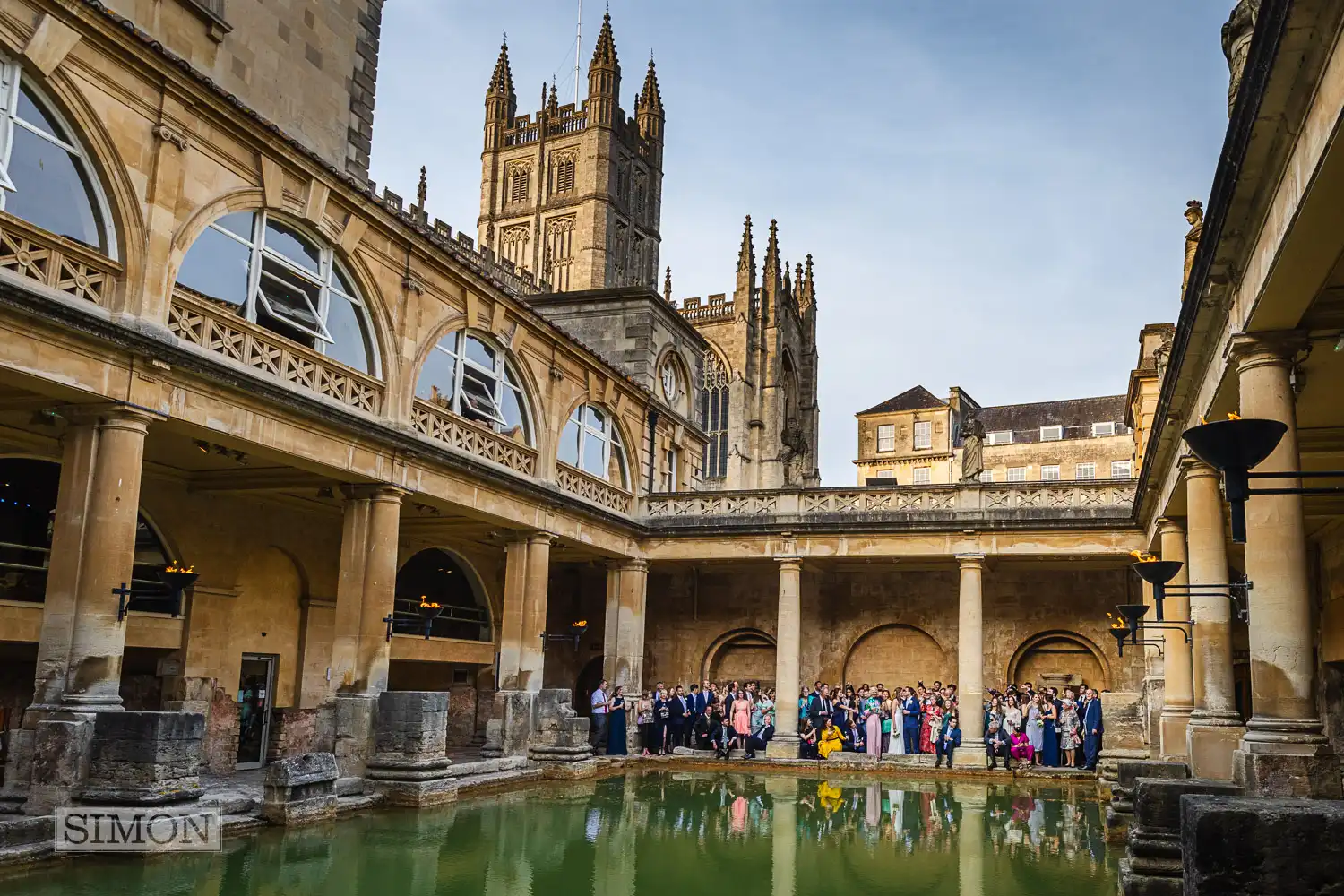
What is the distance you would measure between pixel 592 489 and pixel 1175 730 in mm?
12501

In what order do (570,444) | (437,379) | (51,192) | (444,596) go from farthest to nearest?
(444,596)
(570,444)
(437,379)
(51,192)

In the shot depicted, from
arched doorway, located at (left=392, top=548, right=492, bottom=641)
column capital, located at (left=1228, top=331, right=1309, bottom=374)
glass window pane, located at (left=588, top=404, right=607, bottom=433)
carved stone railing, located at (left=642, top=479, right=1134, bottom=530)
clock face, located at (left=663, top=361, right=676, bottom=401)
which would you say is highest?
clock face, located at (left=663, top=361, right=676, bottom=401)

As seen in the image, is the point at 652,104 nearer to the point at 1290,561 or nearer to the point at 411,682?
the point at 411,682

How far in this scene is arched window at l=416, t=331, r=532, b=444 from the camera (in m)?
19.3

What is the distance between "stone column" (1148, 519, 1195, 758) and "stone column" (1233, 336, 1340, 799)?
8.19 metres

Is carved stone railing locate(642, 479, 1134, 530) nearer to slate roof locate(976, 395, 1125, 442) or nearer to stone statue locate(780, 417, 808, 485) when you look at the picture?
stone statue locate(780, 417, 808, 485)

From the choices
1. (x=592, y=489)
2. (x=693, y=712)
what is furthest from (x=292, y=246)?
(x=693, y=712)

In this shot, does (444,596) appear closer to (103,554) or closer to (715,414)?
(103,554)

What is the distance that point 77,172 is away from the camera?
12.7 meters

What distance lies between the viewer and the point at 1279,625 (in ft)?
28.1

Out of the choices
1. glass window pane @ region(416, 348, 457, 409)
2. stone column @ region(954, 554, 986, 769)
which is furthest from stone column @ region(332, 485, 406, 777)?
stone column @ region(954, 554, 986, 769)

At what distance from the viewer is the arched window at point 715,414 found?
179ft

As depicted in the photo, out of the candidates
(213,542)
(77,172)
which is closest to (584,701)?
(213,542)

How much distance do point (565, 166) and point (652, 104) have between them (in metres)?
9.27
